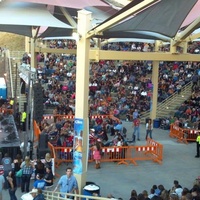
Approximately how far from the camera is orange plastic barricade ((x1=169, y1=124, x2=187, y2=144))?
843 inches

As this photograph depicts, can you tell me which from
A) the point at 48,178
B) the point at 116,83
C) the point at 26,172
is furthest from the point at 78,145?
the point at 116,83

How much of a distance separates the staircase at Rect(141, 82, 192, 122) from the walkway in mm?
7928

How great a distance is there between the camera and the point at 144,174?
632 inches

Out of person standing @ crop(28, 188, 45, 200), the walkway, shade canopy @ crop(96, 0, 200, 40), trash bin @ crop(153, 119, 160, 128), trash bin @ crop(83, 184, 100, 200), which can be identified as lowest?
the walkway

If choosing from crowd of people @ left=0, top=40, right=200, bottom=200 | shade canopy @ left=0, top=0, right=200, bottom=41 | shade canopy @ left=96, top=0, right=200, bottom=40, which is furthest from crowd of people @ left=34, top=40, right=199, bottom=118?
shade canopy @ left=96, top=0, right=200, bottom=40

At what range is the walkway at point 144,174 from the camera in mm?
14504

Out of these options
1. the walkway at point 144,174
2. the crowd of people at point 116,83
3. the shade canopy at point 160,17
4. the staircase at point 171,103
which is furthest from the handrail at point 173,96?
the shade canopy at point 160,17

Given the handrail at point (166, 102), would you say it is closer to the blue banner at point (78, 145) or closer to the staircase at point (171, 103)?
the staircase at point (171, 103)

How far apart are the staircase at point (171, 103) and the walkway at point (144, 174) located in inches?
312

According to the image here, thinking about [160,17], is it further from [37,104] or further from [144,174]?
[37,104]

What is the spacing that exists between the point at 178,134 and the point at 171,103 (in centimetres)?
687

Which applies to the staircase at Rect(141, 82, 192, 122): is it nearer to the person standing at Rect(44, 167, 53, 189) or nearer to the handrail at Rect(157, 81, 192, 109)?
the handrail at Rect(157, 81, 192, 109)

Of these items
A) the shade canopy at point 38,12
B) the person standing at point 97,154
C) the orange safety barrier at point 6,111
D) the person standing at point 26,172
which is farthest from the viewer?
the orange safety barrier at point 6,111

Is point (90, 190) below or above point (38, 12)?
below
